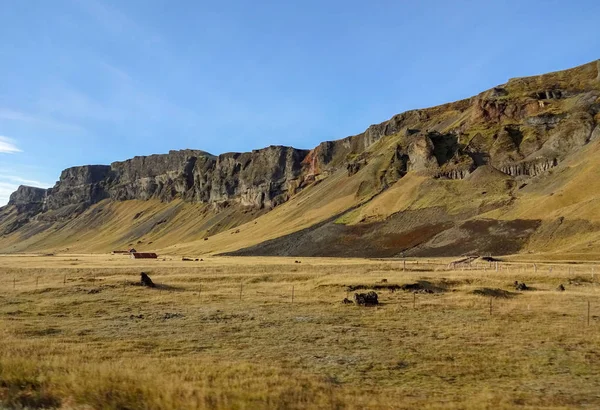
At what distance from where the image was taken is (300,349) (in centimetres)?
2022

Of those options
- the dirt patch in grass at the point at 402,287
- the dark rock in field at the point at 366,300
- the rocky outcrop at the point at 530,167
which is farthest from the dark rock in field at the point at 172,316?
the rocky outcrop at the point at 530,167

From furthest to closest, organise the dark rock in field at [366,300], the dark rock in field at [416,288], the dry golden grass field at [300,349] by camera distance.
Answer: the dark rock in field at [416,288] < the dark rock in field at [366,300] < the dry golden grass field at [300,349]

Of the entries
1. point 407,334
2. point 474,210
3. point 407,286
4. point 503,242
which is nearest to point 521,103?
point 474,210

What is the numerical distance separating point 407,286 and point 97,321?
84.7ft

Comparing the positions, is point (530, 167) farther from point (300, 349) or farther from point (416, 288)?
point (300, 349)

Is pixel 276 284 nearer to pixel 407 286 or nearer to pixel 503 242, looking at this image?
pixel 407 286

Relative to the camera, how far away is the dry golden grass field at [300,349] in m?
12.0

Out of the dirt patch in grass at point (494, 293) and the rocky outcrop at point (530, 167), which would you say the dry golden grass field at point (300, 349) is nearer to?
the dirt patch in grass at point (494, 293)

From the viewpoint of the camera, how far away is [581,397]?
13523 millimetres

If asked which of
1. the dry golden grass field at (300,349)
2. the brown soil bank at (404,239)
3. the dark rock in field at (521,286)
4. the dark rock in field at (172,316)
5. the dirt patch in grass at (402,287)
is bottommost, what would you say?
the dark rock in field at (172,316)

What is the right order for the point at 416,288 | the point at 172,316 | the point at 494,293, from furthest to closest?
the point at 416,288
the point at 494,293
the point at 172,316

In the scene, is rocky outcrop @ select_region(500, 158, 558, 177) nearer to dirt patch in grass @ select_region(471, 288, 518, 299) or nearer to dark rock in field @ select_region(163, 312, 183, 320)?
dirt patch in grass @ select_region(471, 288, 518, 299)

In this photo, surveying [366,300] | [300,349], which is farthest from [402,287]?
[300,349]

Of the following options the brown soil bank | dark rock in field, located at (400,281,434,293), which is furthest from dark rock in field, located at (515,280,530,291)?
the brown soil bank
